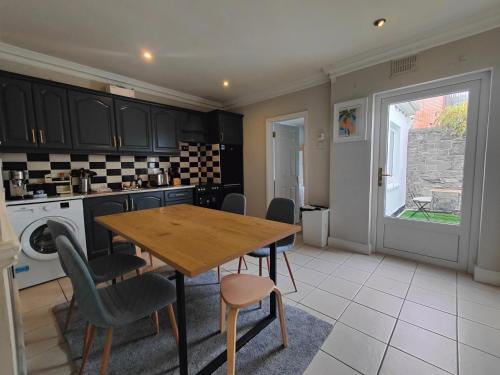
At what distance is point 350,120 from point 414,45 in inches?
37.0

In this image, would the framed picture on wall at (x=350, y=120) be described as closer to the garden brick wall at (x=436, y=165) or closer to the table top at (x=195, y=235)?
the garden brick wall at (x=436, y=165)

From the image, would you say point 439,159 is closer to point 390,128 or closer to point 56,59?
point 390,128

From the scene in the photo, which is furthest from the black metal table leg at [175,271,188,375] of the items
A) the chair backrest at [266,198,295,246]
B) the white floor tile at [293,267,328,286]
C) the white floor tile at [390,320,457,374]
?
the white floor tile at [293,267,328,286]

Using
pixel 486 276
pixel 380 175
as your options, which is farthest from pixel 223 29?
pixel 486 276

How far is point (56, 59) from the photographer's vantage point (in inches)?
101

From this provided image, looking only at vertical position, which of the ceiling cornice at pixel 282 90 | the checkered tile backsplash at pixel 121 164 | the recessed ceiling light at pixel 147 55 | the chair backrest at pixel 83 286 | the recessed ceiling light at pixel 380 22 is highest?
the recessed ceiling light at pixel 147 55

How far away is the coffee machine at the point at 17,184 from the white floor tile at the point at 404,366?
351 centimetres

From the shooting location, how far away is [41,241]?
7.79 ft

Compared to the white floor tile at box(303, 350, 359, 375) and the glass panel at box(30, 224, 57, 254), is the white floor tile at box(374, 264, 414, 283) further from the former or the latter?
the glass panel at box(30, 224, 57, 254)

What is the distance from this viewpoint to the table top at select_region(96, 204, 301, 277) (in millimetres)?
1097

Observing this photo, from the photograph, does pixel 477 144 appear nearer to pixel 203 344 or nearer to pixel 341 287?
pixel 341 287

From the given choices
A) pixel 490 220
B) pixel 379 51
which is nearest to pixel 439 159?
pixel 490 220

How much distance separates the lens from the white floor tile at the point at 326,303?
A: 180 centimetres

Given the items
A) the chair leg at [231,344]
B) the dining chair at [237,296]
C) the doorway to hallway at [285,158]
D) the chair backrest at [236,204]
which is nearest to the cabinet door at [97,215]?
the chair backrest at [236,204]
